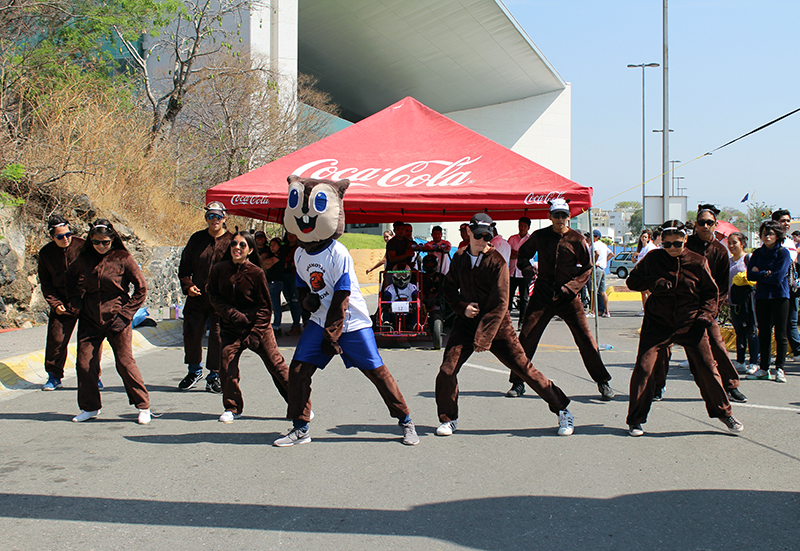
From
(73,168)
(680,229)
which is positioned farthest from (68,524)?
(73,168)

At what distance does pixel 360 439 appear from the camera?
526 cm

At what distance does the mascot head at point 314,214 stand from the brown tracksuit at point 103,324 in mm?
1655

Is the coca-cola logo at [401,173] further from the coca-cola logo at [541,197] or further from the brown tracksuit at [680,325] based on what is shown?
the brown tracksuit at [680,325]

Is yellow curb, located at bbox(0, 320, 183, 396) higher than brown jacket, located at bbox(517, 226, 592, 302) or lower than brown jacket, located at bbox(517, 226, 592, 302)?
lower

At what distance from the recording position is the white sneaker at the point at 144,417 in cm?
570

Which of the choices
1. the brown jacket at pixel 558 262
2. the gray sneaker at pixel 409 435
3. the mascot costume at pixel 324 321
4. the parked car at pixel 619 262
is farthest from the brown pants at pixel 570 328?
the parked car at pixel 619 262

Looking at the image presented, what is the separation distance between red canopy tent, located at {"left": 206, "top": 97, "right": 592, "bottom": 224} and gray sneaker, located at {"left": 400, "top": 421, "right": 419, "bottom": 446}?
528 cm

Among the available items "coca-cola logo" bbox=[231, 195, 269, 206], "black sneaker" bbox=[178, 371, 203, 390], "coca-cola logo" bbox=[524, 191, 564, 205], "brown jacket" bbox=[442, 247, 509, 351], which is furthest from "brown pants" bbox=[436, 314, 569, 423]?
"coca-cola logo" bbox=[231, 195, 269, 206]

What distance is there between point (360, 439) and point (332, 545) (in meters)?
1.88

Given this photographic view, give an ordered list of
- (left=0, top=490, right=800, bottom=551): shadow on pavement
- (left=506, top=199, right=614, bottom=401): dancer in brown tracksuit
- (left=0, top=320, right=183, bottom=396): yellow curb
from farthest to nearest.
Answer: (left=0, top=320, right=183, bottom=396): yellow curb → (left=506, top=199, right=614, bottom=401): dancer in brown tracksuit → (left=0, top=490, right=800, bottom=551): shadow on pavement

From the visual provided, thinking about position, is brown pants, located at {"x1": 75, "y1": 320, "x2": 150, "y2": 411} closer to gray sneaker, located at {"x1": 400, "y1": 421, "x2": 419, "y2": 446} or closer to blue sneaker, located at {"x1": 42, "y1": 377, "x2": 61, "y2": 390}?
blue sneaker, located at {"x1": 42, "y1": 377, "x2": 61, "y2": 390}

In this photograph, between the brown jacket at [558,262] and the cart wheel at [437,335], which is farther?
the cart wheel at [437,335]

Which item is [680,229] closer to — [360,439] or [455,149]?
[360,439]

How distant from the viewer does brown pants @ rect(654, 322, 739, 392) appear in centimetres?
559
